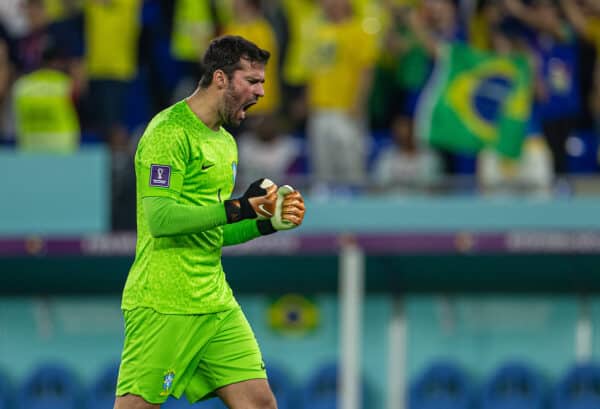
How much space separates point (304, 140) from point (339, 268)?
113 centimetres

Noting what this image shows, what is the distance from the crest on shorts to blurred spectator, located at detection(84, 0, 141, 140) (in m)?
6.22

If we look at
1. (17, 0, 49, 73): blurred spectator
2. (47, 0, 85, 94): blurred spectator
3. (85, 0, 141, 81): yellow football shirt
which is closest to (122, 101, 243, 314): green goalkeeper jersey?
(47, 0, 85, 94): blurred spectator

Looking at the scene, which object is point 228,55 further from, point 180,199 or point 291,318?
point 291,318

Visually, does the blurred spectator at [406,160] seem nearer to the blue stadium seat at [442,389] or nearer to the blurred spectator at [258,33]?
the blurred spectator at [258,33]

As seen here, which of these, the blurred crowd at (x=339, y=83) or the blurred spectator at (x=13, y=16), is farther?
the blurred spectator at (x=13, y=16)

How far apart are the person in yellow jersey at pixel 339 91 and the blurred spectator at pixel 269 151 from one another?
0.62 ft

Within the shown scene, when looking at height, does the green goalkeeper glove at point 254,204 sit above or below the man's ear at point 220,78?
below

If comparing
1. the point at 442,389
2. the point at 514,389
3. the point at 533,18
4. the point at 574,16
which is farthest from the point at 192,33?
the point at 514,389

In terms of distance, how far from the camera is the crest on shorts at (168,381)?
6.09 metres

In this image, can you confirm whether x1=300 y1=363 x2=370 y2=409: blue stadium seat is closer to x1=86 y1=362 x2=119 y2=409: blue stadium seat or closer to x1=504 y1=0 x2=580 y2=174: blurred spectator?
x1=86 y1=362 x2=119 y2=409: blue stadium seat

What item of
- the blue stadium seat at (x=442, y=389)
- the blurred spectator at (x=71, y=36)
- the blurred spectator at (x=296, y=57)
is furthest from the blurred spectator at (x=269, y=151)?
the blue stadium seat at (x=442, y=389)

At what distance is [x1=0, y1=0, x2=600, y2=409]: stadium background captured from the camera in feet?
35.5

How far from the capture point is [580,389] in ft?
36.7

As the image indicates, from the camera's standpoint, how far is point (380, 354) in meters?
12.0
